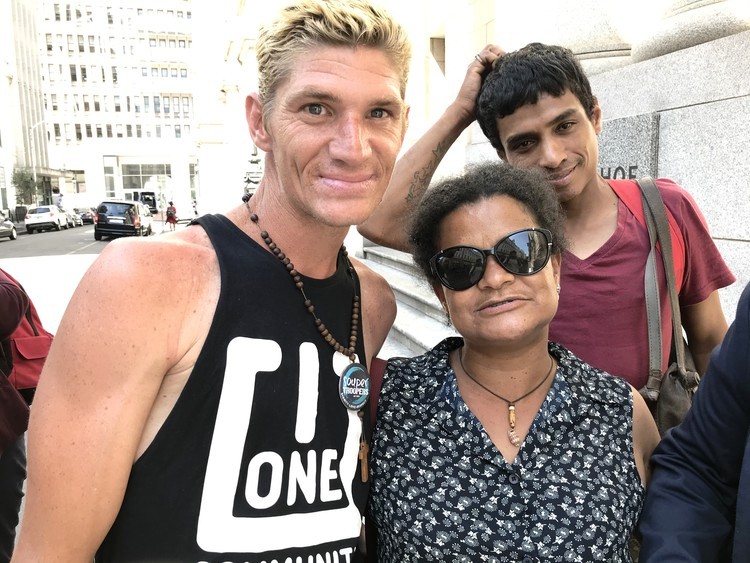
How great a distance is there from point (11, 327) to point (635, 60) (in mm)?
4522

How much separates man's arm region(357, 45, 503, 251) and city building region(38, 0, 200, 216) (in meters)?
87.8

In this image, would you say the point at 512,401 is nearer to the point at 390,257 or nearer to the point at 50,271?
the point at 390,257

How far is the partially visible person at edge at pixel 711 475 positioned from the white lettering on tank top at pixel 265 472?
760mm

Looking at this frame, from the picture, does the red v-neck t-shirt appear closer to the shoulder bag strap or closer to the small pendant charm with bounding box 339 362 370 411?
the shoulder bag strap

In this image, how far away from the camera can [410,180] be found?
7.97 feet

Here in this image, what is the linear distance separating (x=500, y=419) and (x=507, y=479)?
20 centimetres

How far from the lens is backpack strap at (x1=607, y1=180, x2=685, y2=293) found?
198 cm


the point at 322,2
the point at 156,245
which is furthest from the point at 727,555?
the point at 322,2

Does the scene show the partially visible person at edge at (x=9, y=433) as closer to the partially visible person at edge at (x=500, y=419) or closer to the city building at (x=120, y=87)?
the partially visible person at edge at (x=500, y=419)

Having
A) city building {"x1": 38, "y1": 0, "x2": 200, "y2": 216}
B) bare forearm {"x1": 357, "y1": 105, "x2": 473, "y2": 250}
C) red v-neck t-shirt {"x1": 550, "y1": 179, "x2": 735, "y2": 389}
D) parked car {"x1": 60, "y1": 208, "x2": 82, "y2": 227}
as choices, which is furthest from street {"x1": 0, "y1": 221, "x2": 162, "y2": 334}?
city building {"x1": 38, "y1": 0, "x2": 200, "y2": 216}

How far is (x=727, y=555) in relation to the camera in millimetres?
1423

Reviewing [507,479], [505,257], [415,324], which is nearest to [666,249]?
[505,257]

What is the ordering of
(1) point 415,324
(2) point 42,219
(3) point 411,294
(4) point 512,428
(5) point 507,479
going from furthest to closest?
1. (2) point 42,219
2. (3) point 411,294
3. (1) point 415,324
4. (4) point 512,428
5. (5) point 507,479

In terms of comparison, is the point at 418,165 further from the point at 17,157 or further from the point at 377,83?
the point at 17,157
